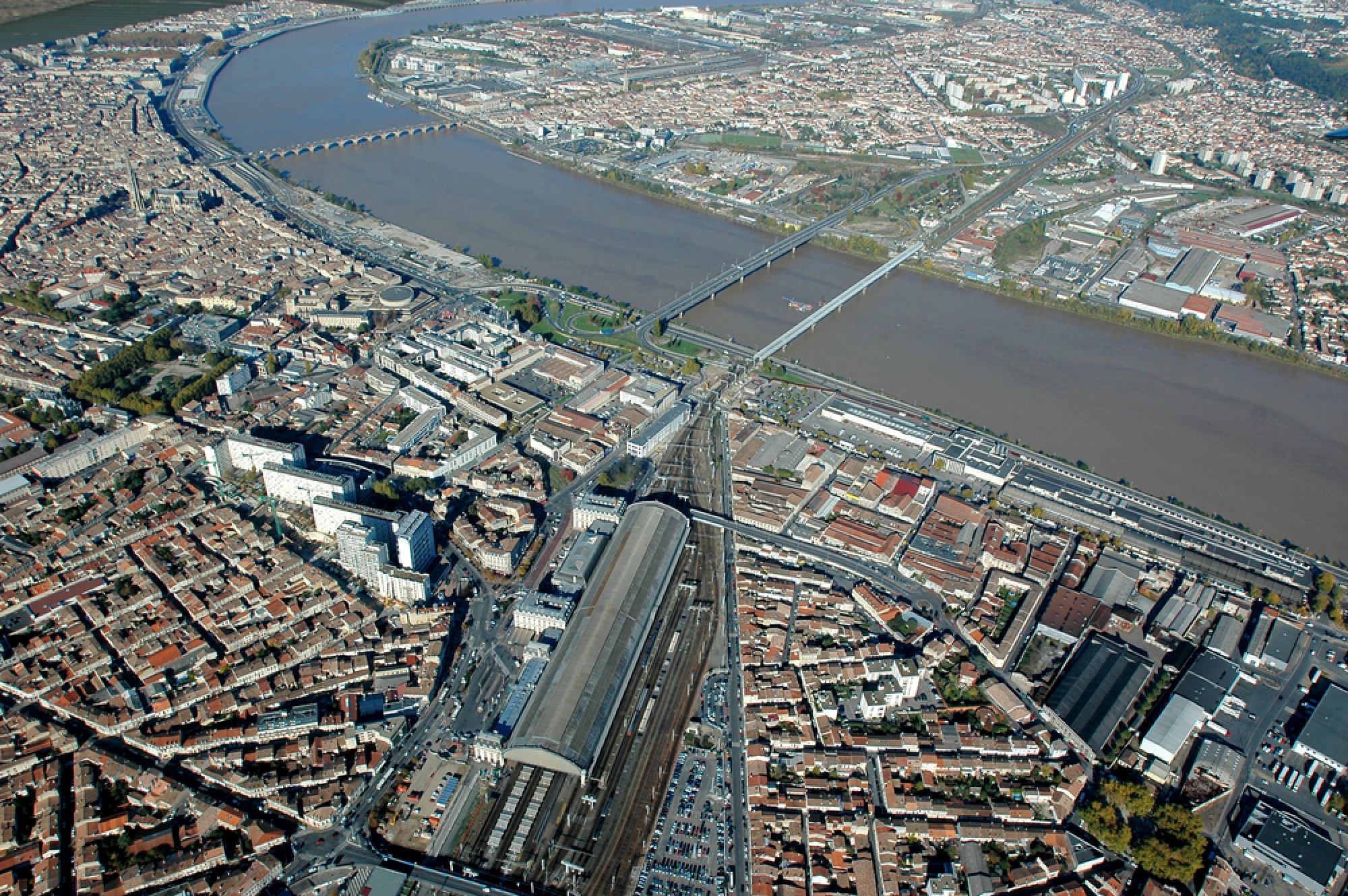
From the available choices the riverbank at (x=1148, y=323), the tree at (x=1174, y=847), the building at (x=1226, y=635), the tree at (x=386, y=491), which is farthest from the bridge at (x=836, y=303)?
the tree at (x=1174, y=847)

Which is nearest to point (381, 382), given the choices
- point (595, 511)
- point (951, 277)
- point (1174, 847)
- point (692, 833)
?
point (595, 511)

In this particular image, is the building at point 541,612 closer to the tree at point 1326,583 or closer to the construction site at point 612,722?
the construction site at point 612,722

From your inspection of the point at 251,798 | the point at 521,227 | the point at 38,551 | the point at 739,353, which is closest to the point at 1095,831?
the point at 251,798

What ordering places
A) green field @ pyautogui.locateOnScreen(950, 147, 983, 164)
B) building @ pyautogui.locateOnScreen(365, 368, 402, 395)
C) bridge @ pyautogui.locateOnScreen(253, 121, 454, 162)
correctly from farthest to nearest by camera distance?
1. green field @ pyautogui.locateOnScreen(950, 147, 983, 164)
2. bridge @ pyautogui.locateOnScreen(253, 121, 454, 162)
3. building @ pyautogui.locateOnScreen(365, 368, 402, 395)

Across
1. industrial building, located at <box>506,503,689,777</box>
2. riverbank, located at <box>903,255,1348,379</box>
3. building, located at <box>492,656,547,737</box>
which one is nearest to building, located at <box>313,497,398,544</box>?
industrial building, located at <box>506,503,689,777</box>

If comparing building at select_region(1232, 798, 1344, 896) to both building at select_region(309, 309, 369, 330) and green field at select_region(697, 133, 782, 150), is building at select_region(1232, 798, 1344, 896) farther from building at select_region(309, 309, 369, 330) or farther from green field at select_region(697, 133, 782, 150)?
green field at select_region(697, 133, 782, 150)

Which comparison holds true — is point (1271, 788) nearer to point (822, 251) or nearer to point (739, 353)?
point (739, 353)
